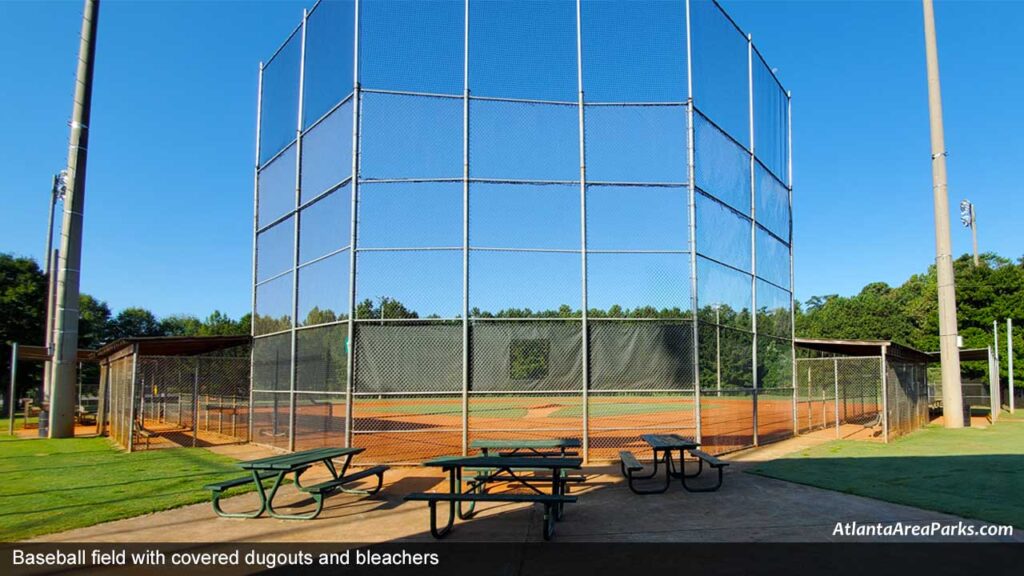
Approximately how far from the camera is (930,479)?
9.07 m

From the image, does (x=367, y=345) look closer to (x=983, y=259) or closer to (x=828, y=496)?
(x=828, y=496)

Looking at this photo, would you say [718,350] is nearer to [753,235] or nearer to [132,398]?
[753,235]

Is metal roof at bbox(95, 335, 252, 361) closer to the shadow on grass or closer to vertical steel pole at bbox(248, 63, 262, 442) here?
A: vertical steel pole at bbox(248, 63, 262, 442)

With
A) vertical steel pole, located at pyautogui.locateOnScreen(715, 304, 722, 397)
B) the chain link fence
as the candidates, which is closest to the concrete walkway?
vertical steel pole, located at pyautogui.locateOnScreen(715, 304, 722, 397)

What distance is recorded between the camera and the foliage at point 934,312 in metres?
32.1

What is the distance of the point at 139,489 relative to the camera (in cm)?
881

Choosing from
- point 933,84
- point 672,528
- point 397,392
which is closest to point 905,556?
point 672,528

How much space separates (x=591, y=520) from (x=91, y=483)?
24.7 ft

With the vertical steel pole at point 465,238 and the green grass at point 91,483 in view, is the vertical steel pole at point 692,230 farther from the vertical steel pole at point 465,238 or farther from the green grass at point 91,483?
the green grass at point 91,483

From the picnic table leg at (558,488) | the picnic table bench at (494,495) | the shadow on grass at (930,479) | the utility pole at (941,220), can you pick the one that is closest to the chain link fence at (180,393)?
the picnic table bench at (494,495)

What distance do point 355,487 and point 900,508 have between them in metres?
6.84

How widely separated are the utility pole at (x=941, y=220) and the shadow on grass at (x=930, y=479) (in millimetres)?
9399

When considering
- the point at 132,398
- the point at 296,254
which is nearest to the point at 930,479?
the point at 296,254

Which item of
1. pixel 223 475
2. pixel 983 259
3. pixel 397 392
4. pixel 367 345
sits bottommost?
pixel 223 475
